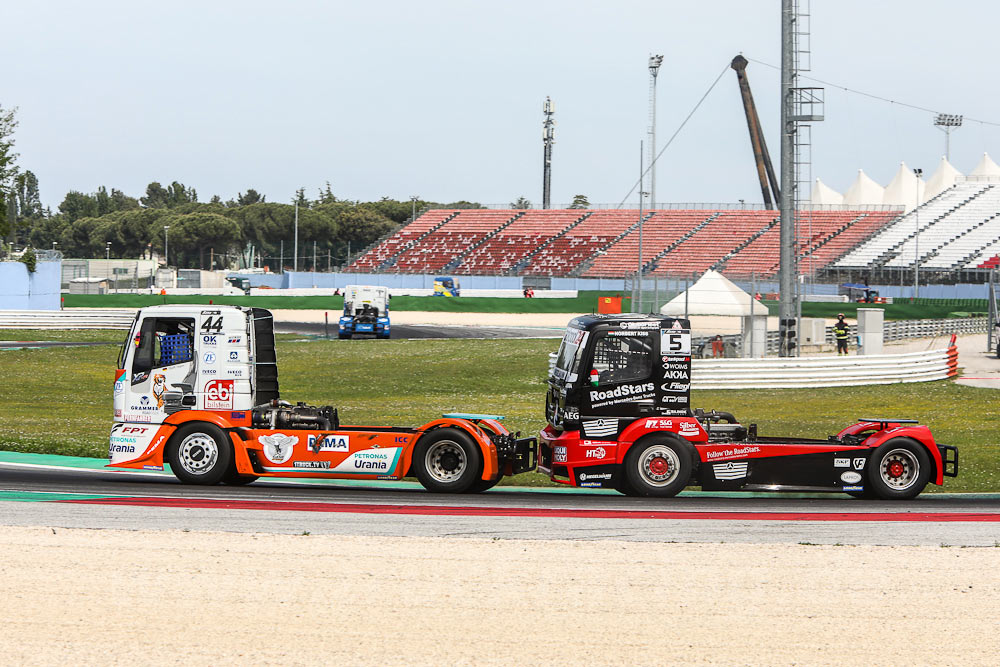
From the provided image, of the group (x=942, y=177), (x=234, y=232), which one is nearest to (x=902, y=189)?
(x=942, y=177)

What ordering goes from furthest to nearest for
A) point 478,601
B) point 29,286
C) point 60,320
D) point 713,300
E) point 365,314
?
1. point 29,286
2. point 60,320
3. point 365,314
4. point 713,300
5. point 478,601

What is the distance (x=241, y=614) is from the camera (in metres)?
9.07

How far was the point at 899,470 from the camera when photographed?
14.8 metres

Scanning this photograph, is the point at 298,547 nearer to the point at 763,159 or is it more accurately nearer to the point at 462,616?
the point at 462,616

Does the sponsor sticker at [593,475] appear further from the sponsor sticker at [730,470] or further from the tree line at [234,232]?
the tree line at [234,232]

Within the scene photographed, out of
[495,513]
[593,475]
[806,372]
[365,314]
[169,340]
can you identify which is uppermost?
[365,314]

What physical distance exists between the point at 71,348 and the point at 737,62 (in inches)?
3392

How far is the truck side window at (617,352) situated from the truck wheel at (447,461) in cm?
178

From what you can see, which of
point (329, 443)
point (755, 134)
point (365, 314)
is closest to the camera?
point (329, 443)

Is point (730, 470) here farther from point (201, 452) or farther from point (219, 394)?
point (201, 452)

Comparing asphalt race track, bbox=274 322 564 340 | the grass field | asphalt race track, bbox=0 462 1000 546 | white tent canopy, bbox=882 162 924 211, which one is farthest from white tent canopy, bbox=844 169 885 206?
asphalt race track, bbox=0 462 1000 546

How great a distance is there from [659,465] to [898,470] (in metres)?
3.01

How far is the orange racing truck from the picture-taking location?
48.1 ft

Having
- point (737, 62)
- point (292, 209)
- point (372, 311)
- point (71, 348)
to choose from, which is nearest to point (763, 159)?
point (737, 62)
